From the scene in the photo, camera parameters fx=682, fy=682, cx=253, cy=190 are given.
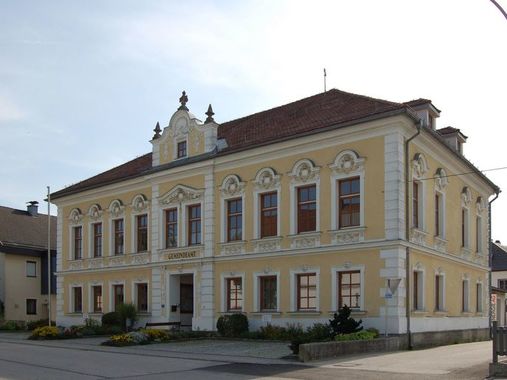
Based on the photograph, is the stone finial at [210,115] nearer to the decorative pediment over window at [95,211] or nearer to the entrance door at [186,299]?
the entrance door at [186,299]

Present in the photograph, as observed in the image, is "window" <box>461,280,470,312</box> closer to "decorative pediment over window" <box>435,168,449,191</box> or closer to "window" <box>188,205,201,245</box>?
"decorative pediment over window" <box>435,168,449,191</box>

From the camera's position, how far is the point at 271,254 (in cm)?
2897

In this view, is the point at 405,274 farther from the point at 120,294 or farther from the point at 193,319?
the point at 120,294

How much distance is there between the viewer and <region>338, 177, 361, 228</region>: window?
2659 centimetres

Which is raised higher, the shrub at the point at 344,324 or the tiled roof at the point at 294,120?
the tiled roof at the point at 294,120

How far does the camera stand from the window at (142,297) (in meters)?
35.6

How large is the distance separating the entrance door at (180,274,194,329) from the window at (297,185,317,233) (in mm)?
8036

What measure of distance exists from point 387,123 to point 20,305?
35.4m

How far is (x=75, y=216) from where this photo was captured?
40719 mm

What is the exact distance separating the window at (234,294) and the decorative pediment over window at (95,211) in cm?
1128

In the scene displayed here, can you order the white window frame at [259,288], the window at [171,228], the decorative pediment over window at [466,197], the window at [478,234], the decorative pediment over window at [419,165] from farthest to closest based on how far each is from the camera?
the window at [478,234], the window at [171,228], the decorative pediment over window at [466,197], the white window frame at [259,288], the decorative pediment over window at [419,165]

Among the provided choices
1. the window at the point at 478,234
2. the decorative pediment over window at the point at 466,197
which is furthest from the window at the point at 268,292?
the window at the point at 478,234

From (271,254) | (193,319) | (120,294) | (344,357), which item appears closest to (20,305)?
(120,294)

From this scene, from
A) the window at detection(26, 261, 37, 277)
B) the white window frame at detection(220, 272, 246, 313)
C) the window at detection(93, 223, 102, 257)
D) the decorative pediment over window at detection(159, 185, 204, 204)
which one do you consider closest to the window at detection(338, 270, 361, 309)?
the white window frame at detection(220, 272, 246, 313)
